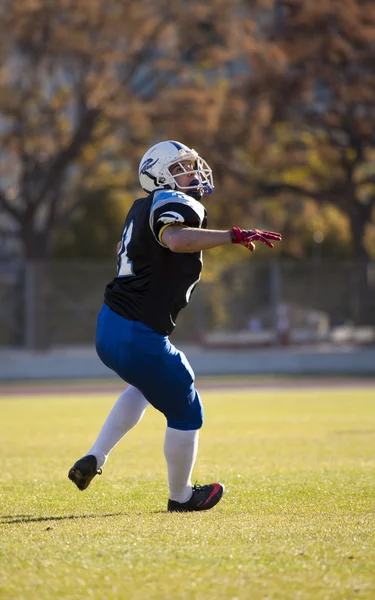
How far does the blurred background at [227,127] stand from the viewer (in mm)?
26344

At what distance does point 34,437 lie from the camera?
11.7m

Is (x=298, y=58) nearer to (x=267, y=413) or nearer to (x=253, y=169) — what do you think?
(x=253, y=169)

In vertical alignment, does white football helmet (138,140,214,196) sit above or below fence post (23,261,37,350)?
above

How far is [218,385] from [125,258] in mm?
17196

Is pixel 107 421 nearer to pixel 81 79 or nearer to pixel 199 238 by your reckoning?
pixel 199 238

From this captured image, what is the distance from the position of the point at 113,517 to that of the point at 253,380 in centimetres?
1947

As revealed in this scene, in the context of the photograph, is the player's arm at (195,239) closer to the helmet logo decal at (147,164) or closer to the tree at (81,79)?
the helmet logo decal at (147,164)

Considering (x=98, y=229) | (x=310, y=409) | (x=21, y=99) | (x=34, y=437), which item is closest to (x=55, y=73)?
(x=21, y=99)

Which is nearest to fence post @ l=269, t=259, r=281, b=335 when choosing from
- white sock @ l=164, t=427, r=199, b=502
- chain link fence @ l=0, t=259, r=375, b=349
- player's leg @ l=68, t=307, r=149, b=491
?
chain link fence @ l=0, t=259, r=375, b=349

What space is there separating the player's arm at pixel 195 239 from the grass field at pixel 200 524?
136 centimetres

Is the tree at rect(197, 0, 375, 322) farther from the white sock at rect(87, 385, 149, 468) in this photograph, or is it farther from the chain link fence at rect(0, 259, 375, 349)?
the white sock at rect(87, 385, 149, 468)

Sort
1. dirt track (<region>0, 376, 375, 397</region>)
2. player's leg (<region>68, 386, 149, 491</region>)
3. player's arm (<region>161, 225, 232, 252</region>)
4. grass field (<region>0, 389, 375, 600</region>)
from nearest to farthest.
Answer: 1. grass field (<region>0, 389, 375, 600</region>)
2. player's arm (<region>161, 225, 232, 252</region>)
3. player's leg (<region>68, 386, 149, 491</region>)
4. dirt track (<region>0, 376, 375, 397</region>)

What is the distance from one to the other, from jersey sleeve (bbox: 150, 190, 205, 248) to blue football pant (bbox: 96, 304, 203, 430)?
50 centimetres

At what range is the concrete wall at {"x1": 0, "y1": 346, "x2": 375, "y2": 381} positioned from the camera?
84.2ft
